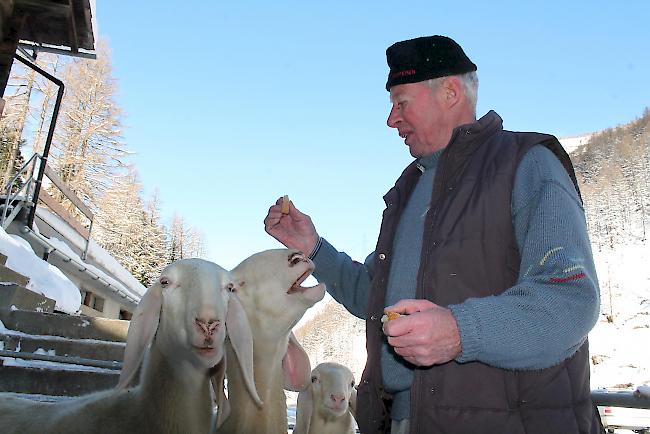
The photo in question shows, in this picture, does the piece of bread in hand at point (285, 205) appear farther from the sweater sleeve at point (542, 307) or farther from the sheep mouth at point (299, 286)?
the sweater sleeve at point (542, 307)

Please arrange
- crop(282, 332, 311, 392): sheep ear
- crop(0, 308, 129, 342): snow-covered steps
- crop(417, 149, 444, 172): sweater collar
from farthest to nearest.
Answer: crop(0, 308, 129, 342): snow-covered steps → crop(282, 332, 311, 392): sheep ear → crop(417, 149, 444, 172): sweater collar

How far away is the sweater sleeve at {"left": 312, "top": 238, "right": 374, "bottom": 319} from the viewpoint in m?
3.43

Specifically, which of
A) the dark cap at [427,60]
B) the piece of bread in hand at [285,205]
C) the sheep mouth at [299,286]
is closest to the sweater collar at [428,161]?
the dark cap at [427,60]

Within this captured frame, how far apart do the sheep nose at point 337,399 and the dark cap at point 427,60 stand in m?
3.47

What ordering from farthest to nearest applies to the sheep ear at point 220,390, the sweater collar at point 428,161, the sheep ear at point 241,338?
the sheep ear at point 220,390 < the sheep ear at point 241,338 < the sweater collar at point 428,161

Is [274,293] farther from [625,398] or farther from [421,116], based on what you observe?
[625,398]

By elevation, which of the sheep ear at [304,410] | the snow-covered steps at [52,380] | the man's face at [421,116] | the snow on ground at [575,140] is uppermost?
the snow on ground at [575,140]

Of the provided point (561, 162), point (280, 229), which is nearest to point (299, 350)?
point (280, 229)

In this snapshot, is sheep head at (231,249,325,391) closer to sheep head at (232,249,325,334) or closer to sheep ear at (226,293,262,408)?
sheep head at (232,249,325,334)

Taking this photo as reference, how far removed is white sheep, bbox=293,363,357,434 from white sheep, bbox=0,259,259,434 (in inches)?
86.5

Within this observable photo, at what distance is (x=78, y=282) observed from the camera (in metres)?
16.8

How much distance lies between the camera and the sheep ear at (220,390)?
3572 mm

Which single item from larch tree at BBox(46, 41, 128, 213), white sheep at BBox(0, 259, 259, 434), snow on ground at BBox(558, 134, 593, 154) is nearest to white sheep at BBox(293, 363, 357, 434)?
white sheep at BBox(0, 259, 259, 434)

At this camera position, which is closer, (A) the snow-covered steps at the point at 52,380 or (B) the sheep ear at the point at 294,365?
(B) the sheep ear at the point at 294,365
